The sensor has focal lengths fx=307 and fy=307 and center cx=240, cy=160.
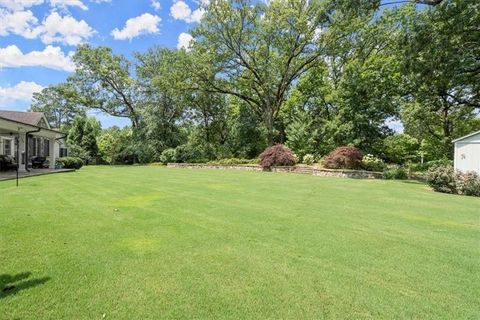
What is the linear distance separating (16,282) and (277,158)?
709 inches

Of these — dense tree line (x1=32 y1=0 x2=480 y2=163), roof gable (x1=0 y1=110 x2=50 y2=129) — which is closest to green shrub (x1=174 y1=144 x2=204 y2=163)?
dense tree line (x1=32 y1=0 x2=480 y2=163)

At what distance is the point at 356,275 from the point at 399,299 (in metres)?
0.57

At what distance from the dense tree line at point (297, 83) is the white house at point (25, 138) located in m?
8.64

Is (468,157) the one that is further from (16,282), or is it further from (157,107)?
(157,107)

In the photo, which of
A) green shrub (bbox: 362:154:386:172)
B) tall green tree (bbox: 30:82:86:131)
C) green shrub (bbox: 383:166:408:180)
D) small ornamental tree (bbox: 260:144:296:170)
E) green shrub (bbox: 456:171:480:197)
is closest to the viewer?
green shrub (bbox: 456:171:480:197)

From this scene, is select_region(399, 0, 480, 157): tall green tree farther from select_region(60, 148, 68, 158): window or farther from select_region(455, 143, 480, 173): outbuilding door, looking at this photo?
select_region(60, 148, 68, 158): window

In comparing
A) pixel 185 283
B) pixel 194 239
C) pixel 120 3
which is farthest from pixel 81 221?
pixel 120 3

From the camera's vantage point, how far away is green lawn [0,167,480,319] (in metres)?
2.80

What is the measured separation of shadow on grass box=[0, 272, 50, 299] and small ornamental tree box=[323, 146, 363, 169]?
52.8 feet

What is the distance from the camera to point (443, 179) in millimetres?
11891

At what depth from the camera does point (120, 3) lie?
14.8m

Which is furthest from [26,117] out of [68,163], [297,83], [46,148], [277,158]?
[297,83]

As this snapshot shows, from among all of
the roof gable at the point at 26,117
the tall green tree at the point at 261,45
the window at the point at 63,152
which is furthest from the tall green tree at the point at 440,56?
the window at the point at 63,152

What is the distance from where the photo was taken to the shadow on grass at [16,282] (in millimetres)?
2949
